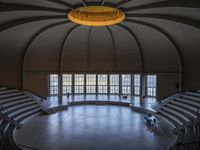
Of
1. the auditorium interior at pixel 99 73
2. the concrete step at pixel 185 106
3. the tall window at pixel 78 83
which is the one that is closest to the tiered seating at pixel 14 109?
the auditorium interior at pixel 99 73

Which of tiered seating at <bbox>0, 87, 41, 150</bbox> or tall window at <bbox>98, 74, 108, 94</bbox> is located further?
tall window at <bbox>98, 74, 108, 94</bbox>

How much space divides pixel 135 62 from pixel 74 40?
772 cm

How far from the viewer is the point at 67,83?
2748cm

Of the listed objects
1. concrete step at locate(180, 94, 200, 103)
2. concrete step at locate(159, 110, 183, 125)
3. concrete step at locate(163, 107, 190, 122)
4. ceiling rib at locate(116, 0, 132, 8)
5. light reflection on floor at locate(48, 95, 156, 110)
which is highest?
ceiling rib at locate(116, 0, 132, 8)

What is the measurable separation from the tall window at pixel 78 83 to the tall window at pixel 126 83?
558 centimetres

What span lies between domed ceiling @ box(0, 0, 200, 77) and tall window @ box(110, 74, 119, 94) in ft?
7.63

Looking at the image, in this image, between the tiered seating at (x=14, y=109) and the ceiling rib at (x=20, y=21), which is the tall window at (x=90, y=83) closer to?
the tiered seating at (x=14, y=109)

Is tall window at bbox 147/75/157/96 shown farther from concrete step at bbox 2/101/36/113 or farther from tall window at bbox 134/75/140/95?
concrete step at bbox 2/101/36/113

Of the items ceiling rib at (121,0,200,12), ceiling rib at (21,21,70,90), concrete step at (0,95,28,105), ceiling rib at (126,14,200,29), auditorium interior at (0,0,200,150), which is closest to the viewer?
ceiling rib at (121,0,200,12)

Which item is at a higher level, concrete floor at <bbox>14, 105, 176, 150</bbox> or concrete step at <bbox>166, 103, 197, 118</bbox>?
concrete step at <bbox>166, 103, 197, 118</bbox>

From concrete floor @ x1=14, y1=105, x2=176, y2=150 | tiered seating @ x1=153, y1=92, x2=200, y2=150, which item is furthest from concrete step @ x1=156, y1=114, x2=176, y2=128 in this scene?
concrete floor @ x1=14, y1=105, x2=176, y2=150

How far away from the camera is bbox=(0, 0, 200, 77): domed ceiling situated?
1295 centimetres

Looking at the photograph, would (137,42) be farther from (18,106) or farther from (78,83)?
(18,106)

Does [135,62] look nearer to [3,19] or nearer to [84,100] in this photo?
[84,100]
